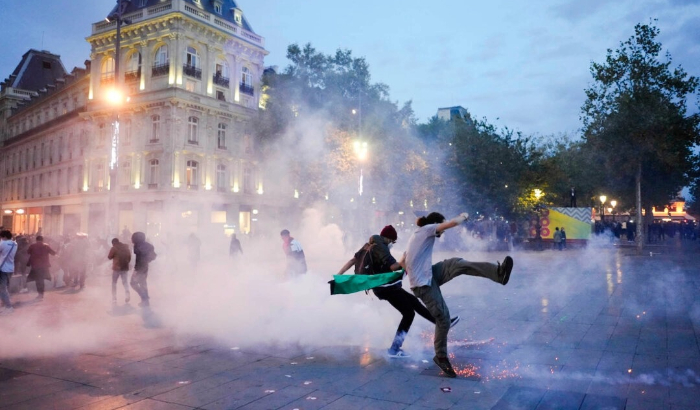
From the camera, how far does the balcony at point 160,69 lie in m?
33.2

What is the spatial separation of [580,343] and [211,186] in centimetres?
3129

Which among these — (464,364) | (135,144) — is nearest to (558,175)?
(135,144)

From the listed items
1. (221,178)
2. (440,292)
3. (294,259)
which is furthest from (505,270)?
(221,178)

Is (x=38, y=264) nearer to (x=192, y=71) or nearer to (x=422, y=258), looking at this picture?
(x=422, y=258)

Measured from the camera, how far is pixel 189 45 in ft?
111

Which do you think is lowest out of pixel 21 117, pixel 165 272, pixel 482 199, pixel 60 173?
pixel 165 272

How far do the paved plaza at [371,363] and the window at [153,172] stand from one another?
82.0 feet

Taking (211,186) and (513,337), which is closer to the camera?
(513,337)

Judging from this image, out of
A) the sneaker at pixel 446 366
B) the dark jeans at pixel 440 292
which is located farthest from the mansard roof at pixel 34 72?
the sneaker at pixel 446 366

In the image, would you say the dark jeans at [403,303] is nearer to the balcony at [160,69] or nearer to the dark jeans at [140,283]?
the dark jeans at [140,283]

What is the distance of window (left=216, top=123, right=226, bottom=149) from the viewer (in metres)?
36.1

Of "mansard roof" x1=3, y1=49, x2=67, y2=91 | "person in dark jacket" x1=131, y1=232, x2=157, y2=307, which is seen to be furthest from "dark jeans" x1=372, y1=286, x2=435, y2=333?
"mansard roof" x1=3, y1=49, x2=67, y2=91

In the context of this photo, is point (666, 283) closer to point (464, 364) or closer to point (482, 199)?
point (464, 364)

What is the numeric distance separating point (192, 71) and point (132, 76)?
14.9 ft
